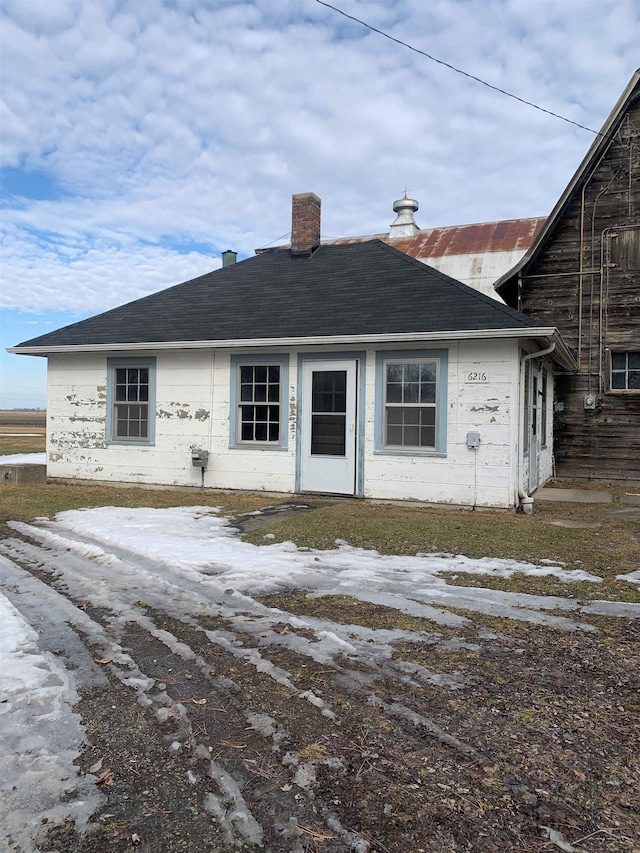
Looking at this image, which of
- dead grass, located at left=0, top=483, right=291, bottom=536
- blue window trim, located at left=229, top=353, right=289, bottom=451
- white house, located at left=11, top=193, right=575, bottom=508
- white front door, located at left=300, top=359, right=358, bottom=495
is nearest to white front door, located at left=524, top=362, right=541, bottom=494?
white house, located at left=11, top=193, right=575, bottom=508

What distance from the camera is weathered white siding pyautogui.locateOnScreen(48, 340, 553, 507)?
9.56 m

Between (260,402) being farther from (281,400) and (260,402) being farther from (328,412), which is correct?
(328,412)

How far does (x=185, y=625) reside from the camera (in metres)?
4.45

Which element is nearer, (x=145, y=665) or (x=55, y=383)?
(x=145, y=665)

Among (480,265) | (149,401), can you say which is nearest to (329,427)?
(149,401)

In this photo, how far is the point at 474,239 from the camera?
64.9 ft

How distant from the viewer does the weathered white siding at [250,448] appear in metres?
9.56

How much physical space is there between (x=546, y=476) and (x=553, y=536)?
6259 millimetres

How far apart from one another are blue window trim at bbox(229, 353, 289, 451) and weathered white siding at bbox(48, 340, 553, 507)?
6 cm

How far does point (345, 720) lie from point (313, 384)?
26.5 feet

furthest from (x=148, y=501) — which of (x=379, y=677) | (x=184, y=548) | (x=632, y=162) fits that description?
(x=632, y=162)

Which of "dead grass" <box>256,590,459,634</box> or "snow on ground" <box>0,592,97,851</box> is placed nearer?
"snow on ground" <box>0,592,97,851</box>

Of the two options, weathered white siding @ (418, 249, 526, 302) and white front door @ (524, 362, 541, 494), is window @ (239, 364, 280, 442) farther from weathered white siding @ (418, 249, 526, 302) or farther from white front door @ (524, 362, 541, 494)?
weathered white siding @ (418, 249, 526, 302)

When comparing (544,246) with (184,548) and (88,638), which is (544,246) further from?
(88,638)
